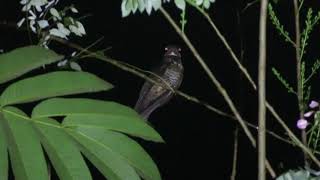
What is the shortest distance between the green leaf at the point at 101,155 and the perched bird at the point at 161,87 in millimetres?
784

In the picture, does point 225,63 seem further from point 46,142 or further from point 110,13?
point 46,142

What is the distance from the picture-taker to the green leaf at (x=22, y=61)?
31.8 inches

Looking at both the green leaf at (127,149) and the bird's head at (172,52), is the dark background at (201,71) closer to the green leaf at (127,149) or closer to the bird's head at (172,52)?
the bird's head at (172,52)

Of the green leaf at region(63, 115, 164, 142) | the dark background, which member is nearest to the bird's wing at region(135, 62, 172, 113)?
the green leaf at region(63, 115, 164, 142)

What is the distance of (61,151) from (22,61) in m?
0.16

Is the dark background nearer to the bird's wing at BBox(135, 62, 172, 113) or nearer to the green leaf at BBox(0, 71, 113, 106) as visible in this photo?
the bird's wing at BBox(135, 62, 172, 113)

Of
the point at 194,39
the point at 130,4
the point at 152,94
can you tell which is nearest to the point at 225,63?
the point at 194,39

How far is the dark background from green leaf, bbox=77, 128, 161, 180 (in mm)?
2135

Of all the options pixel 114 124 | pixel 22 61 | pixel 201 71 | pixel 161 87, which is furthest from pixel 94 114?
pixel 201 71

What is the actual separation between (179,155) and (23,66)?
8.54ft

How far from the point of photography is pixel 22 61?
32.0 inches

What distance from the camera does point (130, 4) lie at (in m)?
1.02

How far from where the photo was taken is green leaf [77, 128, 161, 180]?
32.0 inches

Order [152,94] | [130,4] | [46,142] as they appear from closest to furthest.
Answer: [46,142] → [130,4] → [152,94]
